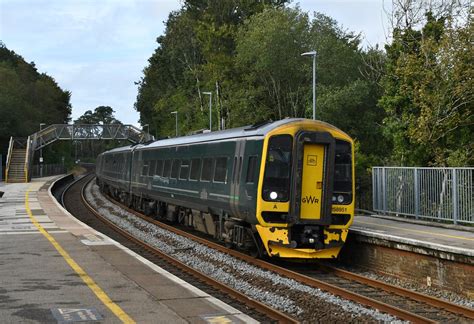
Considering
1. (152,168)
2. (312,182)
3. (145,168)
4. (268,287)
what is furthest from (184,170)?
(268,287)

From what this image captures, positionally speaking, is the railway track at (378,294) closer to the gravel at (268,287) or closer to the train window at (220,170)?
the gravel at (268,287)

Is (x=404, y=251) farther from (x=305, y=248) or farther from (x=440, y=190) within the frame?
(x=440, y=190)

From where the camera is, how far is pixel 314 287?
10727 mm

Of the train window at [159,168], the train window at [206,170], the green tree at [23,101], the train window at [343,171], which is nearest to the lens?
the train window at [343,171]

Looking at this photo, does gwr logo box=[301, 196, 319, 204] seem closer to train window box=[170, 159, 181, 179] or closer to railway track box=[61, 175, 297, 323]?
railway track box=[61, 175, 297, 323]

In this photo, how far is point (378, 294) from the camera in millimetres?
10305

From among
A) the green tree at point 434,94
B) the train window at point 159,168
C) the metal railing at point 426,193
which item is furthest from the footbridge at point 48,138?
the metal railing at point 426,193

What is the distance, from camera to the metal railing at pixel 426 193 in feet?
49.9

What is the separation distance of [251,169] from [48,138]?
57836 mm

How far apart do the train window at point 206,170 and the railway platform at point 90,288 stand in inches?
117

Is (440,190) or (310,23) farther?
(310,23)

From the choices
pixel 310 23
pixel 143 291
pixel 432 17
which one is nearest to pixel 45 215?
pixel 143 291

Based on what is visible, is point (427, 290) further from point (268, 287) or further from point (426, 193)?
point (426, 193)

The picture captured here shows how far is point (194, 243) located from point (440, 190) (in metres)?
6.88
